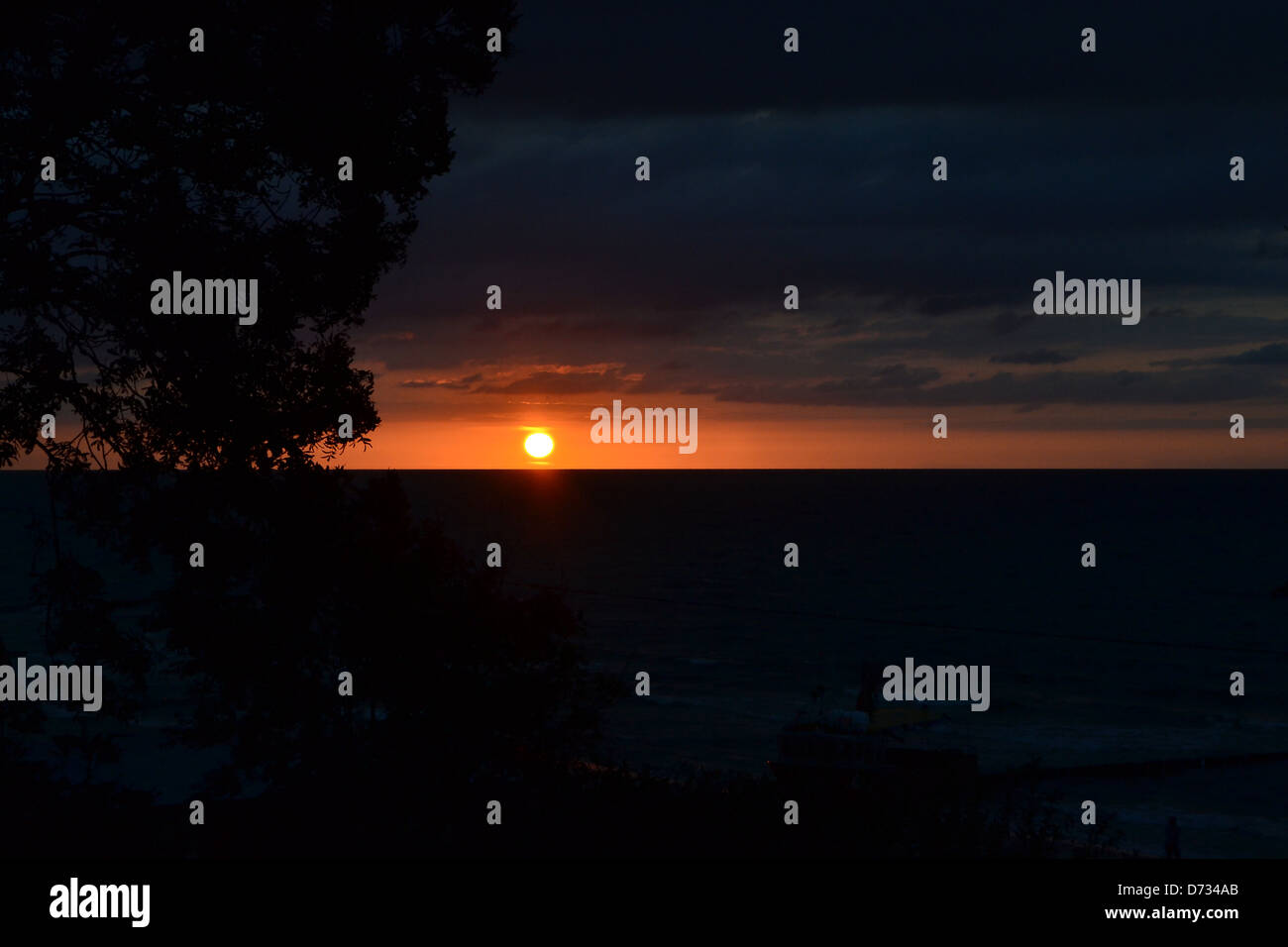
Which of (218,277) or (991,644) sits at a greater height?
(218,277)

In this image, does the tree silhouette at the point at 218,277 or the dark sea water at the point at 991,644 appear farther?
the dark sea water at the point at 991,644

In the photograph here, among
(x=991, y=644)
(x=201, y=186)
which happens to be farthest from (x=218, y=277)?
(x=991, y=644)

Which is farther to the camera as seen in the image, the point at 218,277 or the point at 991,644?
the point at 991,644

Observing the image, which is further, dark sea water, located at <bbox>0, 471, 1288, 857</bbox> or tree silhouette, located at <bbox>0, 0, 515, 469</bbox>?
dark sea water, located at <bbox>0, 471, 1288, 857</bbox>

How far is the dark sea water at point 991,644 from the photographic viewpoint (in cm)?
4631

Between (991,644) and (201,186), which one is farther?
(991,644)

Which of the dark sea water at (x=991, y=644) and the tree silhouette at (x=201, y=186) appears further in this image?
the dark sea water at (x=991, y=644)

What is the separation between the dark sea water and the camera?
46312 mm

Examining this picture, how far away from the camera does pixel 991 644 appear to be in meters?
85.9

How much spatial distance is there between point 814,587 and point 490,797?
110 metres

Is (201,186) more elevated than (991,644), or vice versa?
(201,186)

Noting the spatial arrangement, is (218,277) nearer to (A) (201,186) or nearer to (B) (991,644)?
(A) (201,186)
